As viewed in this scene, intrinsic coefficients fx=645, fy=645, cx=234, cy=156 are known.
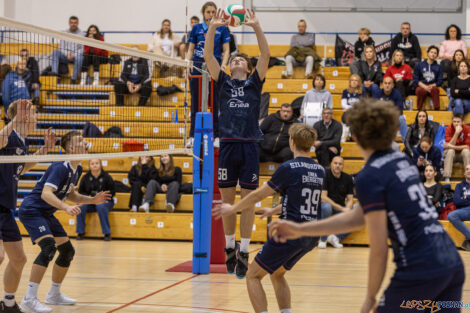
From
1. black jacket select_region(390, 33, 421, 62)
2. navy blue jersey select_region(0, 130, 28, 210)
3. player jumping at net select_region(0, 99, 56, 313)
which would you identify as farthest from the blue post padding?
black jacket select_region(390, 33, 421, 62)

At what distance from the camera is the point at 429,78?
1591cm

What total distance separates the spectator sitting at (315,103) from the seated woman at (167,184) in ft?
10.7

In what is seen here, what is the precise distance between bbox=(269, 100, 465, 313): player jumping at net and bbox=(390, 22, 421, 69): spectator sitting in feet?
48.2

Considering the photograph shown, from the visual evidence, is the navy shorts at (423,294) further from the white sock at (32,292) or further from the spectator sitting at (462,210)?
the spectator sitting at (462,210)

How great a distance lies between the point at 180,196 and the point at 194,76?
16.3 feet

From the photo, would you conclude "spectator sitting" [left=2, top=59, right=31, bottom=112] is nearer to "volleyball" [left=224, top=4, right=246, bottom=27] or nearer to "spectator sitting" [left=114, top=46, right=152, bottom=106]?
"spectator sitting" [left=114, top=46, right=152, bottom=106]

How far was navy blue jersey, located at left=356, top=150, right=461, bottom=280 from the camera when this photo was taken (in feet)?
11.0

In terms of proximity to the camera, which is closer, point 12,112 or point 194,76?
point 12,112

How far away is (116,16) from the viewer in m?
21.6

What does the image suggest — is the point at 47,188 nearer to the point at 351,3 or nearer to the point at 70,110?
the point at 70,110

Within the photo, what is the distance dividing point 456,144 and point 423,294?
11.8 meters

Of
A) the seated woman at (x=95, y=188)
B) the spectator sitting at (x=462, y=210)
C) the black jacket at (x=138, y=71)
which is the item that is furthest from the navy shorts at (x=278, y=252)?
the black jacket at (x=138, y=71)

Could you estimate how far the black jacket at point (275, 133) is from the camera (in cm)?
1441

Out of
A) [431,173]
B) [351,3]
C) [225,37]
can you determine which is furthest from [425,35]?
[225,37]
